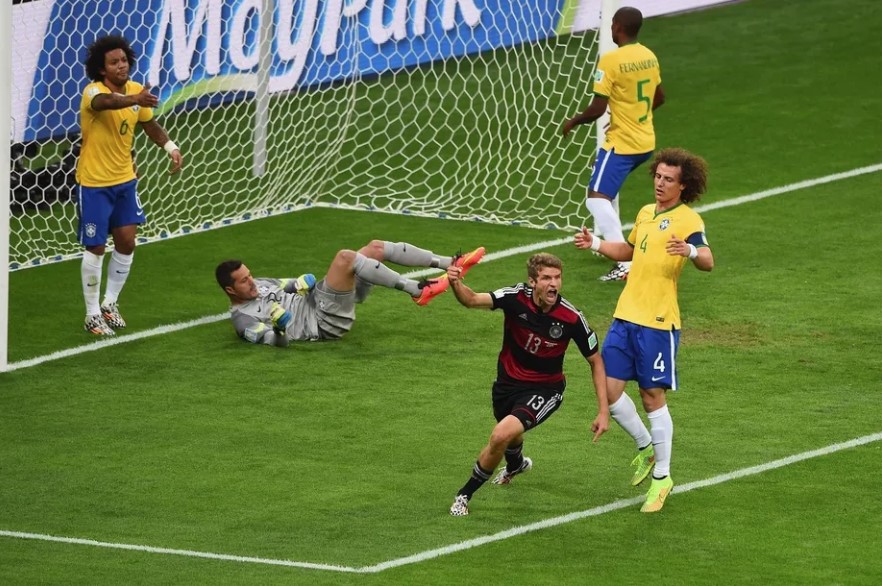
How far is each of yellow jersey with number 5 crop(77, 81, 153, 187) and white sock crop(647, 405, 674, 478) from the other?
4.85m

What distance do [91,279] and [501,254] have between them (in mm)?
3591

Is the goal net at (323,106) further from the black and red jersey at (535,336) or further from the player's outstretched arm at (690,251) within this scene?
the player's outstretched arm at (690,251)

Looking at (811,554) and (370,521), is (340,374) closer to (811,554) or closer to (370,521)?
(370,521)

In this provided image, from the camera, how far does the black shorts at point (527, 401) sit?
9180 millimetres

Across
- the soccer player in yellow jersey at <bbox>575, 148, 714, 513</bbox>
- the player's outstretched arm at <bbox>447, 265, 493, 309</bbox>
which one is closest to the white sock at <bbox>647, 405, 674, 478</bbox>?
the soccer player in yellow jersey at <bbox>575, 148, 714, 513</bbox>

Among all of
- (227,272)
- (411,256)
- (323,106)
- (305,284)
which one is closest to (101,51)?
(227,272)

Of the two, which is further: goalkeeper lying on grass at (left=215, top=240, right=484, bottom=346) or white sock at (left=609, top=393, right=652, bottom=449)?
goalkeeper lying on grass at (left=215, top=240, right=484, bottom=346)

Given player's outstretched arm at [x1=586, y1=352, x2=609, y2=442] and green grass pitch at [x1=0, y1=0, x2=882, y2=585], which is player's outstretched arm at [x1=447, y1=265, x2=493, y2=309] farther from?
green grass pitch at [x1=0, y1=0, x2=882, y2=585]

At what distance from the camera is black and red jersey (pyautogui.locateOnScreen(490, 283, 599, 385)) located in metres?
9.22

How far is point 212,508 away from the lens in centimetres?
934

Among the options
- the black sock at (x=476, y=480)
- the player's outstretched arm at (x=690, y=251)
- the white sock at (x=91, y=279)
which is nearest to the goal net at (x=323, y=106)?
the white sock at (x=91, y=279)

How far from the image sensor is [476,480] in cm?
918

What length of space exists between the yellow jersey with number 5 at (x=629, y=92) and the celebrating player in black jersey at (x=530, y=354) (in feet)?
14.8

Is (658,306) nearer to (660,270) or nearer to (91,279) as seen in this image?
(660,270)
